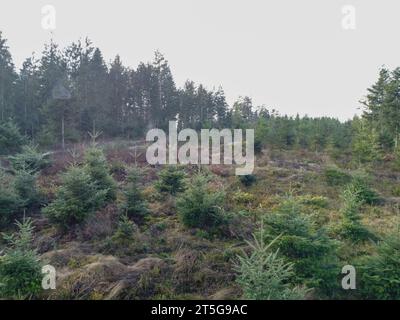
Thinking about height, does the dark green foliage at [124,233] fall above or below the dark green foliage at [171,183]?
below

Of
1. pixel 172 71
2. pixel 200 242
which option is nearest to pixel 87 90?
pixel 172 71

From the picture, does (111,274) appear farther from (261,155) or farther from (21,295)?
(261,155)

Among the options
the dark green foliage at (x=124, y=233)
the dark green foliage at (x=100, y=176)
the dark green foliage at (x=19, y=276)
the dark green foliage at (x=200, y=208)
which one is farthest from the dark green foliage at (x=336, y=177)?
the dark green foliage at (x=19, y=276)

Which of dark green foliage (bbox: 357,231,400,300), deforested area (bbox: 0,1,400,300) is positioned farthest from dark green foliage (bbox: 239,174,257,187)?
dark green foliage (bbox: 357,231,400,300)

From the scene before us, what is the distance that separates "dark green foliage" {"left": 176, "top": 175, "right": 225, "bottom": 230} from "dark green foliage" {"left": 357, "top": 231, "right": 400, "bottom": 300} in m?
3.96

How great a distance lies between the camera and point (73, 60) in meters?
44.0

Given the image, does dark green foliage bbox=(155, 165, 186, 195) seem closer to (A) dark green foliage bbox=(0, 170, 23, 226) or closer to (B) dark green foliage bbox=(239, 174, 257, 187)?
(B) dark green foliage bbox=(239, 174, 257, 187)

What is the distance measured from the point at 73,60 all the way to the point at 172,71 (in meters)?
12.6

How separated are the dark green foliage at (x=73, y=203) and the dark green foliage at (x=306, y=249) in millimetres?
5198

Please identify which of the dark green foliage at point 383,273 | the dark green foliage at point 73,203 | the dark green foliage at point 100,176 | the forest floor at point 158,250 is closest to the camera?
the dark green foliage at point 383,273

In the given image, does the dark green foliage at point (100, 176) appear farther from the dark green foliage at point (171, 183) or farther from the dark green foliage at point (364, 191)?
the dark green foliage at point (364, 191)

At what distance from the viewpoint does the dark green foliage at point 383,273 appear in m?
7.04

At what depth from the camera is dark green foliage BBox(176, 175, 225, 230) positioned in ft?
32.8

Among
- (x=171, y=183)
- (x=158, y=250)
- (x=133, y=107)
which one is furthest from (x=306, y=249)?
(x=133, y=107)
